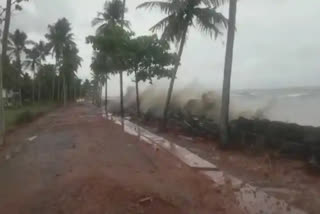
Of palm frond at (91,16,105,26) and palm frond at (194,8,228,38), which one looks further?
palm frond at (91,16,105,26)

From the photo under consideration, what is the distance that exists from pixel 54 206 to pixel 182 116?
13.8m

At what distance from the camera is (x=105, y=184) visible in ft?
22.6

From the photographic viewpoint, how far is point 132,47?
24656 millimetres

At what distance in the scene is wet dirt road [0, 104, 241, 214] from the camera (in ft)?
20.3

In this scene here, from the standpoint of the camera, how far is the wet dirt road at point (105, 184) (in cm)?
618

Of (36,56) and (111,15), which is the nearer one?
(111,15)

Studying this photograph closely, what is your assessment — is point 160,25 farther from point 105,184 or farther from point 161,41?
point 105,184

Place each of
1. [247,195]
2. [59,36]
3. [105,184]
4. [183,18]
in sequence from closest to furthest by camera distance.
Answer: [105,184]
[247,195]
[183,18]
[59,36]

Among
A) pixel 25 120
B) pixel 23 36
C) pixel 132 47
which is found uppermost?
pixel 23 36

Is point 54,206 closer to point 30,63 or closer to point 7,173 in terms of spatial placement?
point 7,173

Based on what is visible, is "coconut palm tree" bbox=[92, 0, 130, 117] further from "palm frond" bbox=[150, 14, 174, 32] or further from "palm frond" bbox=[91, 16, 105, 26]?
"palm frond" bbox=[150, 14, 174, 32]

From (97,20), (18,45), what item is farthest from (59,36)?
(97,20)

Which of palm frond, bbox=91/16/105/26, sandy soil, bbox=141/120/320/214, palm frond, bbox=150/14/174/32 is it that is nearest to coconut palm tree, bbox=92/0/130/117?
palm frond, bbox=91/16/105/26

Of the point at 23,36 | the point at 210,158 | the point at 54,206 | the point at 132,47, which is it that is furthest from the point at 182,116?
the point at 23,36
